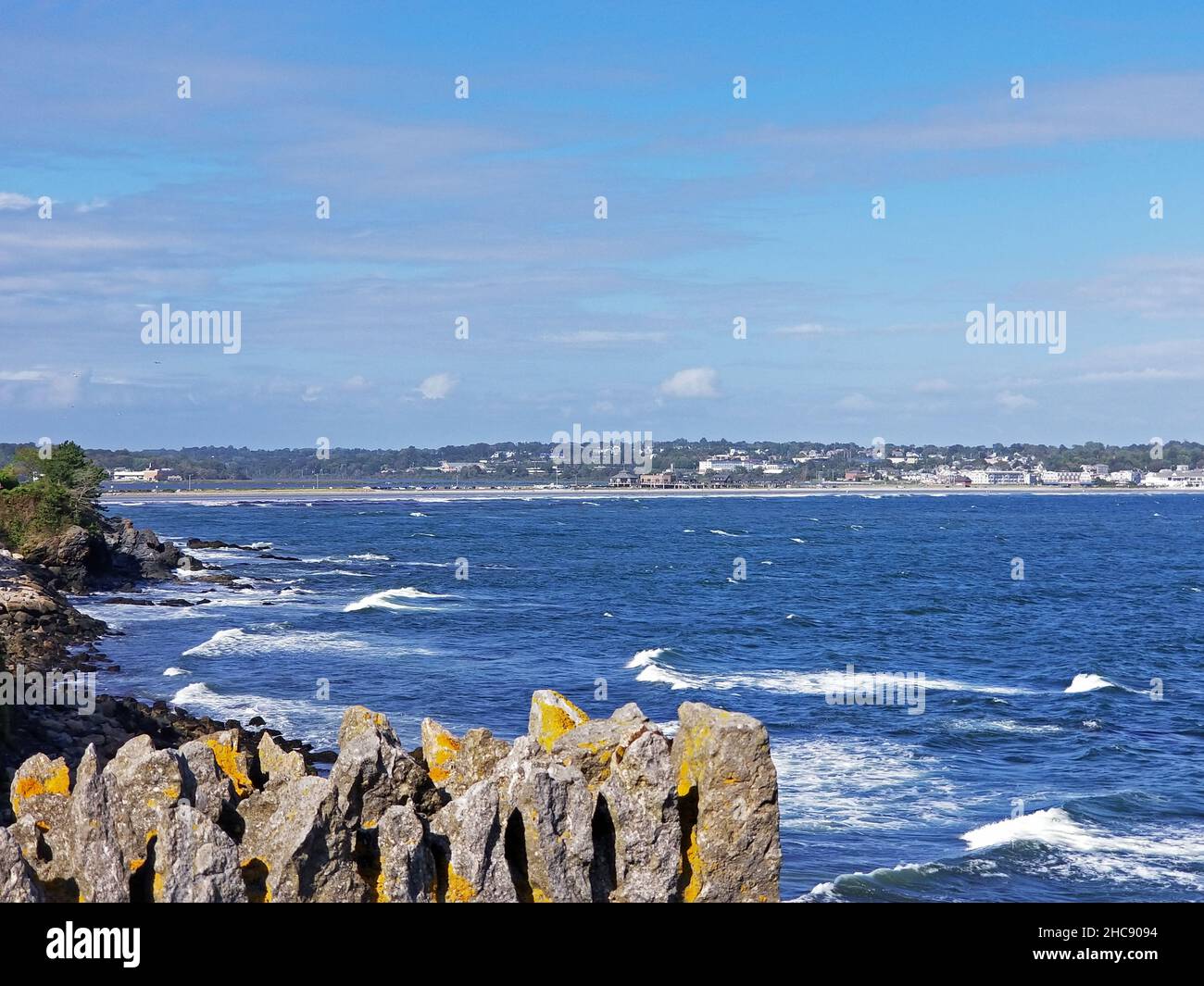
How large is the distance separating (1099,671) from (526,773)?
5365 centimetres

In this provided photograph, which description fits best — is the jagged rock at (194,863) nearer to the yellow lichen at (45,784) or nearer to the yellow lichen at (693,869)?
the yellow lichen at (45,784)

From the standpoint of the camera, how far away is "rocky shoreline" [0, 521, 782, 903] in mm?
14188

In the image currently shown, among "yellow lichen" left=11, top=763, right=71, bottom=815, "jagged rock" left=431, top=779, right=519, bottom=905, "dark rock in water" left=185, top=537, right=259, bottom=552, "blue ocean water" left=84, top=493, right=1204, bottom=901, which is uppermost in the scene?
"yellow lichen" left=11, top=763, right=71, bottom=815

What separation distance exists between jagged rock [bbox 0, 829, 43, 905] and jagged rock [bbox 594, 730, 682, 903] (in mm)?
6535

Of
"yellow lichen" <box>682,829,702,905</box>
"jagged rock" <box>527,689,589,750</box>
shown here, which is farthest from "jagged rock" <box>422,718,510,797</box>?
"yellow lichen" <box>682,829,702,905</box>

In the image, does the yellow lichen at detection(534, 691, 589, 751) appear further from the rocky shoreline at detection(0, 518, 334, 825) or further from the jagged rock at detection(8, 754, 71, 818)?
the jagged rock at detection(8, 754, 71, 818)

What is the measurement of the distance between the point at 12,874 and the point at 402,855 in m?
4.09

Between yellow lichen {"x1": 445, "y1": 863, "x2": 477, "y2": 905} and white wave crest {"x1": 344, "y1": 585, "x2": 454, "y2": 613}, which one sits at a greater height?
yellow lichen {"x1": 445, "y1": 863, "x2": 477, "y2": 905}

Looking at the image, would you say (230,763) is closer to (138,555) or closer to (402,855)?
(402,855)

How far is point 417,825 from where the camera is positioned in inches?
583

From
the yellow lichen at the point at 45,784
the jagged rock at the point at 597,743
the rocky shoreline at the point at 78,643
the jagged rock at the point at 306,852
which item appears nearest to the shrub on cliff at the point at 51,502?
the rocky shoreline at the point at 78,643

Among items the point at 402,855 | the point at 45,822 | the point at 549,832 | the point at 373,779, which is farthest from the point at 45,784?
the point at 549,832

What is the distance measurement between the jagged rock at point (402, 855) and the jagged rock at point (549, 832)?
3.93 ft
